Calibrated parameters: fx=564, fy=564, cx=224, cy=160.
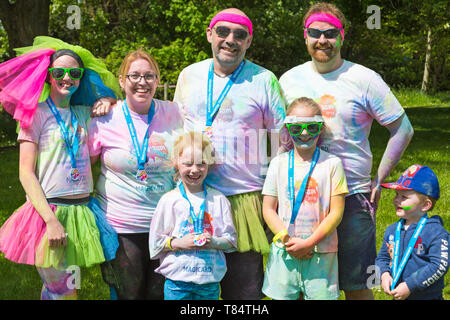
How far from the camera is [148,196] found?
3.90m

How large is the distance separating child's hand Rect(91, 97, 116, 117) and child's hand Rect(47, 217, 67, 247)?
0.81 m

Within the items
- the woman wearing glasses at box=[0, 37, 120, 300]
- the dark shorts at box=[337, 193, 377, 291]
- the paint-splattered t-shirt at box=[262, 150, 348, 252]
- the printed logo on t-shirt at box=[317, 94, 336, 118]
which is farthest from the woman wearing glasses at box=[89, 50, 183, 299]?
the dark shorts at box=[337, 193, 377, 291]

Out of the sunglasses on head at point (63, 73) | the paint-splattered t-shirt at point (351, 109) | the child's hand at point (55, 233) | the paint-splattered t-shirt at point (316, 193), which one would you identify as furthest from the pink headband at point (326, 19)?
the child's hand at point (55, 233)

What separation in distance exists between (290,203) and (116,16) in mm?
20132

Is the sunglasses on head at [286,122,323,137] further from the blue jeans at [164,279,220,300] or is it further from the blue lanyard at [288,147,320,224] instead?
the blue jeans at [164,279,220,300]

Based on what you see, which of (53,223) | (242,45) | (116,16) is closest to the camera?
(53,223)

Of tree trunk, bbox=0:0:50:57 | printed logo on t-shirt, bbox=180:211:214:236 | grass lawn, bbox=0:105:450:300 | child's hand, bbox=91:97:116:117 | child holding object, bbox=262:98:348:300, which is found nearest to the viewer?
child holding object, bbox=262:98:348:300

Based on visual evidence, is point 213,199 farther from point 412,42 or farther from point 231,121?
point 412,42

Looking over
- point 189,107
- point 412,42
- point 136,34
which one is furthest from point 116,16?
point 189,107

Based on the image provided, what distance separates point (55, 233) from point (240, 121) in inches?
56.7

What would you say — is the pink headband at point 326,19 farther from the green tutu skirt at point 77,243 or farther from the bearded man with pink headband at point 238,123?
the green tutu skirt at point 77,243

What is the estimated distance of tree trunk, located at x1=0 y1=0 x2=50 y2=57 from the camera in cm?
1330

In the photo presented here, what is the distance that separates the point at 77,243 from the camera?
Answer: 381 cm

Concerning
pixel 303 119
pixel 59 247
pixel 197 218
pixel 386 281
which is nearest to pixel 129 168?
pixel 197 218
